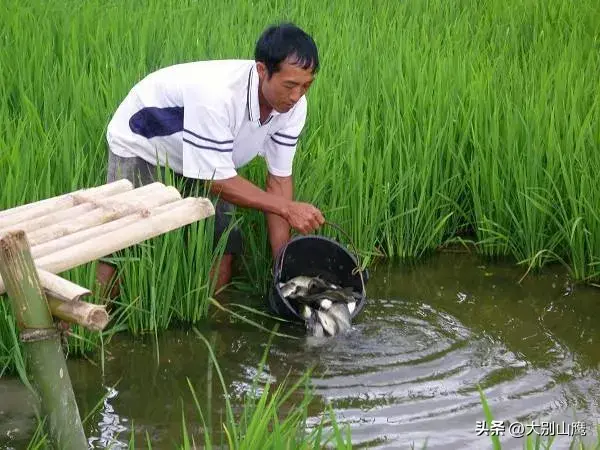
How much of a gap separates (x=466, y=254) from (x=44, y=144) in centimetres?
193

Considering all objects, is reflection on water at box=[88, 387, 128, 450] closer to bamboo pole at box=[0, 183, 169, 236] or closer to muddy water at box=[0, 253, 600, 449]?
muddy water at box=[0, 253, 600, 449]

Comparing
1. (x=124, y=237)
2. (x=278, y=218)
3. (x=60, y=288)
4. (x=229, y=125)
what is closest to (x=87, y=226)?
(x=124, y=237)

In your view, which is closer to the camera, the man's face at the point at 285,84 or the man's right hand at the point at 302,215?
the man's face at the point at 285,84

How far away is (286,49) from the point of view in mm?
3223

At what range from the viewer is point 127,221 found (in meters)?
2.38

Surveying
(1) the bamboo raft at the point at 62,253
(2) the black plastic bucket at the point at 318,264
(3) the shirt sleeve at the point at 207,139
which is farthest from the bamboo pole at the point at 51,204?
(2) the black plastic bucket at the point at 318,264

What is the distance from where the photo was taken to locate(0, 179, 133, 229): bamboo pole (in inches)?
94.0

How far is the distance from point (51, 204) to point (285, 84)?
1.06 m

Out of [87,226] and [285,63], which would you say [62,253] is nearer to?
Result: [87,226]

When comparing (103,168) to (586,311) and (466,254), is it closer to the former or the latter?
(466,254)

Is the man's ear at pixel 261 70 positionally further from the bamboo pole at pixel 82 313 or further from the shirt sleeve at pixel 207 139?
the bamboo pole at pixel 82 313

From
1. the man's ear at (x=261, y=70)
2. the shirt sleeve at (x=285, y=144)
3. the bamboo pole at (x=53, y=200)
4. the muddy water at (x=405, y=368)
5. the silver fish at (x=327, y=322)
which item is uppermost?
the man's ear at (x=261, y=70)

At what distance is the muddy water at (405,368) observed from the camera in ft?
9.76

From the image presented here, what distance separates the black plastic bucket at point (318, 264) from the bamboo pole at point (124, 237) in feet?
3.70
